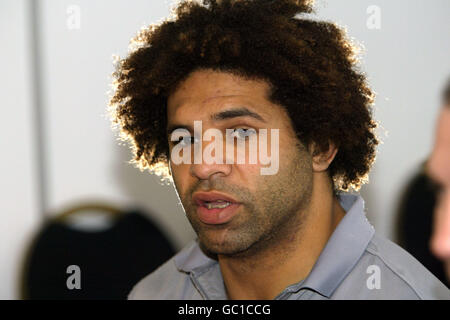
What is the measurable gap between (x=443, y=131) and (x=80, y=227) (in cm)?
208

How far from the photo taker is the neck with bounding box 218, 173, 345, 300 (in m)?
1.57

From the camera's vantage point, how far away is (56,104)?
246 centimetres

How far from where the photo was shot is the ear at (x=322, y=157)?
1611mm

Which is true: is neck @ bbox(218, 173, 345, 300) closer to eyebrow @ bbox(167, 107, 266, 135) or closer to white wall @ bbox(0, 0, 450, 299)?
eyebrow @ bbox(167, 107, 266, 135)

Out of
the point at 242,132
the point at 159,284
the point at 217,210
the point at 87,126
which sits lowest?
the point at 159,284

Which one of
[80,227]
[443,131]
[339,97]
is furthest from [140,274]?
[443,131]

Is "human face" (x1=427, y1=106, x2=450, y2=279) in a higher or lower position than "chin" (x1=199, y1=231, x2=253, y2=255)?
higher

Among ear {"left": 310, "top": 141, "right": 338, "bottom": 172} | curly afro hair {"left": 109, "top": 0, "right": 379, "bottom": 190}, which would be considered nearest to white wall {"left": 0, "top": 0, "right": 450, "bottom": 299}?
curly afro hair {"left": 109, "top": 0, "right": 379, "bottom": 190}

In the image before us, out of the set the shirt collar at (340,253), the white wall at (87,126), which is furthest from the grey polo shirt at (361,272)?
the white wall at (87,126)

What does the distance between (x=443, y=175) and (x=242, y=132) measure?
0.82 metres

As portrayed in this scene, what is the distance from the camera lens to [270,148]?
1.50m

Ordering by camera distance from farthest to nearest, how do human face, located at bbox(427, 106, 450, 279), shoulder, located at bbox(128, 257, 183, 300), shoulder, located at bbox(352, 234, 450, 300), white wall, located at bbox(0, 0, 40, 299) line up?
white wall, located at bbox(0, 0, 40, 299), shoulder, located at bbox(128, 257, 183, 300), shoulder, located at bbox(352, 234, 450, 300), human face, located at bbox(427, 106, 450, 279)

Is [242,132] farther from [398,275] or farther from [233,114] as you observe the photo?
[398,275]

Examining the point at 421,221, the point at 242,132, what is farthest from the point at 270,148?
the point at 421,221
